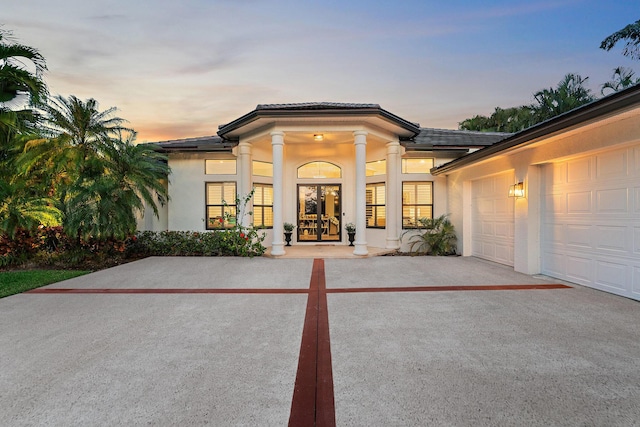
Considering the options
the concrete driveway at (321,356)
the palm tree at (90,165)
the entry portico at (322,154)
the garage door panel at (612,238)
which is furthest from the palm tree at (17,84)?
the garage door panel at (612,238)

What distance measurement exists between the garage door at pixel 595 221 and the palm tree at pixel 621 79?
18124 mm

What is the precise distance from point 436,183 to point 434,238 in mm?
2029

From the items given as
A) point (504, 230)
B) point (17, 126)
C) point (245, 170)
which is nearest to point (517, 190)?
point (504, 230)

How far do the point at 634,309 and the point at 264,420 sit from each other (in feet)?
17.2

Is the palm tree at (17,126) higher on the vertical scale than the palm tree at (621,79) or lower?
lower

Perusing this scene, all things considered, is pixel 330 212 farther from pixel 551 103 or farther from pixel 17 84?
pixel 551 103

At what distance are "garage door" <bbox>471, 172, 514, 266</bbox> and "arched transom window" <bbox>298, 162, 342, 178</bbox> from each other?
4.71 m

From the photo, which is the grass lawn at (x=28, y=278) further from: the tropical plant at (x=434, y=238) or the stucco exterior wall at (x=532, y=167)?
the stucco exterior wall at (x=532, y=167)

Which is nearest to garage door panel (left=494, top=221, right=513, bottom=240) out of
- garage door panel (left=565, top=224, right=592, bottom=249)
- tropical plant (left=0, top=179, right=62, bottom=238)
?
garage door panel (left=565, top=224, right=592, bottom=249)

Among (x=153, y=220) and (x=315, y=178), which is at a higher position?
(x=315, y=178)

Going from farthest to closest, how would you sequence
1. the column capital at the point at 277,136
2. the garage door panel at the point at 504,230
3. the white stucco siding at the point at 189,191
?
the white stucco siding at the point at 189,191 < the column capital at the point at 277,136 < the garage door panel at the point at 504,230

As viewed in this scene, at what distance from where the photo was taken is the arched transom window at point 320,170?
11125 mm

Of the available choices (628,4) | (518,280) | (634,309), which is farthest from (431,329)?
(628,4)

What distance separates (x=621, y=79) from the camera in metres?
17.4
